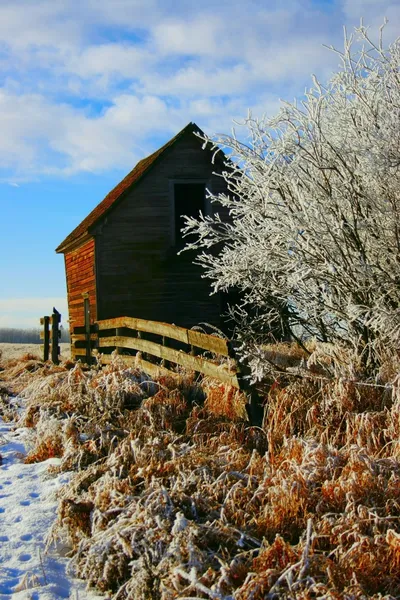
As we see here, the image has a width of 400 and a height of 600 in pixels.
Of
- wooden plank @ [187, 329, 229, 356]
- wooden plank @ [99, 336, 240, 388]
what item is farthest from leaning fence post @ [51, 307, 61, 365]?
wooden plank @ [187, 329, 229, 356]

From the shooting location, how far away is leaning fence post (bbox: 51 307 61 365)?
18.5 m

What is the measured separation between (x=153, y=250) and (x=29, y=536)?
1262cm

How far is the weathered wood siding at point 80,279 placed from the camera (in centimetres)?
1762

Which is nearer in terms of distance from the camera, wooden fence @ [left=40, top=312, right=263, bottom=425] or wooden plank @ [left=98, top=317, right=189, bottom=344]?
wooden fence @ [left=40, top=312, right=263, bottom=425]

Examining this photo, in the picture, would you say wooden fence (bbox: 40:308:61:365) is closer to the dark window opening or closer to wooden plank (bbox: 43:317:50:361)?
wooden plank (bbox: 43:317:50:361)

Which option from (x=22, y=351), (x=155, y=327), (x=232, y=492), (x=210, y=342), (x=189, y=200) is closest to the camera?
(x=232, y=492)

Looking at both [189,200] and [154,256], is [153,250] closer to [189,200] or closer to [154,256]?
[154,256]

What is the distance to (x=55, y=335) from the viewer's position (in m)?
18.8

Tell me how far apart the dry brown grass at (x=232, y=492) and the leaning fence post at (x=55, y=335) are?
10529mm

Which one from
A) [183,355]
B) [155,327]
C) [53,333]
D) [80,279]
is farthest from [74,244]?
[183,355]

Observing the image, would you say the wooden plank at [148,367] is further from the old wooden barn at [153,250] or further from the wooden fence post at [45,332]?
the wooden fence post at [45,332]

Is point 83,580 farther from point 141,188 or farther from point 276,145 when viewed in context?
point 141,188

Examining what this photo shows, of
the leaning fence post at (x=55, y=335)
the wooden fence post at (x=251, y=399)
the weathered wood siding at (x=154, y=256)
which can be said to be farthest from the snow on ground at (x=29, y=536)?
the leaning fence post at (x=55, y=335)

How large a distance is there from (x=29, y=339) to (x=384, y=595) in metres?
46.6
